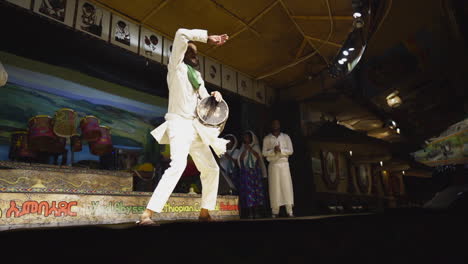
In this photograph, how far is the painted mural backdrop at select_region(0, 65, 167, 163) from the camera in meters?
4.78

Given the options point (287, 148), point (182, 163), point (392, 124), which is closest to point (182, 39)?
point (182, 163)

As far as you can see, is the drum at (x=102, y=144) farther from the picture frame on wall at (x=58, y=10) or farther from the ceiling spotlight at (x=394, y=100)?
the ceiling spotlight at (x=394, y=100)

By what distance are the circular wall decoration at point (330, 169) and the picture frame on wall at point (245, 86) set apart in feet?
11.1

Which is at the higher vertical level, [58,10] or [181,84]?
[58,10]

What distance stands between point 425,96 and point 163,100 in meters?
6.78

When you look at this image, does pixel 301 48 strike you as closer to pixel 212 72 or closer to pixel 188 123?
pixel 212 72

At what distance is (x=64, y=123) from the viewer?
4.16 metres

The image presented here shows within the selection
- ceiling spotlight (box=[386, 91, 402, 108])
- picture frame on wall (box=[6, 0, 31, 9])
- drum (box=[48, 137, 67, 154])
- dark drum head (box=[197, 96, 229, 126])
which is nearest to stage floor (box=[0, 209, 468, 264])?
dark drum head (box=[197, 96, 229, 126])

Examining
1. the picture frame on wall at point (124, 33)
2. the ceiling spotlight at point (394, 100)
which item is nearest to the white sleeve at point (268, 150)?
the picture frame on wall at point (124, 33)

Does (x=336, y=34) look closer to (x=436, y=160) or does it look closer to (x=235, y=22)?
(x=235, y=22)

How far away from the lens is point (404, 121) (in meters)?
8.59

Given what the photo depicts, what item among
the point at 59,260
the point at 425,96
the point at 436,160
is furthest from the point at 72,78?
the point at 425,96

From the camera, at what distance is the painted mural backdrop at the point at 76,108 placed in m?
4.78

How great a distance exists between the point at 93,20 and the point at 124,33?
508mm
